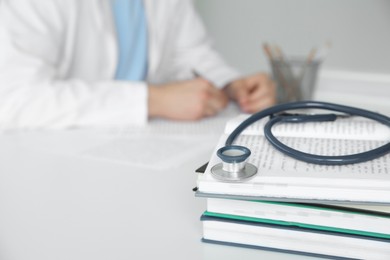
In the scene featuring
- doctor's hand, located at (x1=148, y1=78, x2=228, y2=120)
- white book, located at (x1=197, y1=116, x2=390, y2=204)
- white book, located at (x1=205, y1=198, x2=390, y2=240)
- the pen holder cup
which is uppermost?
the pen holder cup

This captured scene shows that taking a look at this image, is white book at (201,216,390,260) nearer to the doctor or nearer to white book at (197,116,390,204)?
white book at (197,116,390,204)

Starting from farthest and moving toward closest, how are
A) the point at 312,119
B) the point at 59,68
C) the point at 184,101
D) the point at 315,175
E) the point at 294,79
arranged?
the point at 294,79, the point at 59,68, the point at 184,101, the point at 312,119, the point at 315,175

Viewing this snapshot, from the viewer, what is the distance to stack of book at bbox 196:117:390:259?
1.44ft

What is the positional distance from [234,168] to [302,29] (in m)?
1.35

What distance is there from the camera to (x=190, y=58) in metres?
1.48

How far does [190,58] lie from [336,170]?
106 cm

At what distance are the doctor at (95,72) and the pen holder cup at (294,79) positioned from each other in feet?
0.51

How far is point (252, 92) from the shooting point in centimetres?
124

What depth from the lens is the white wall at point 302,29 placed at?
1584 mm

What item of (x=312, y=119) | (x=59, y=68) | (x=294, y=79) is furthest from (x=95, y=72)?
(x=312, y=119)

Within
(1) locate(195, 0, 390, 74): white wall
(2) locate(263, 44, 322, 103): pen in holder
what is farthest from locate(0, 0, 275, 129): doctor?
(1) locate(195, 0, 390, 74): white wall

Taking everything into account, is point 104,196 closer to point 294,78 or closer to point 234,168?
point 234,168

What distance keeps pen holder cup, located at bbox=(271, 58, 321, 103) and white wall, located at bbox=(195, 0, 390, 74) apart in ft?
0.90

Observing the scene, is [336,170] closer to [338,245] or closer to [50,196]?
[338,245]
